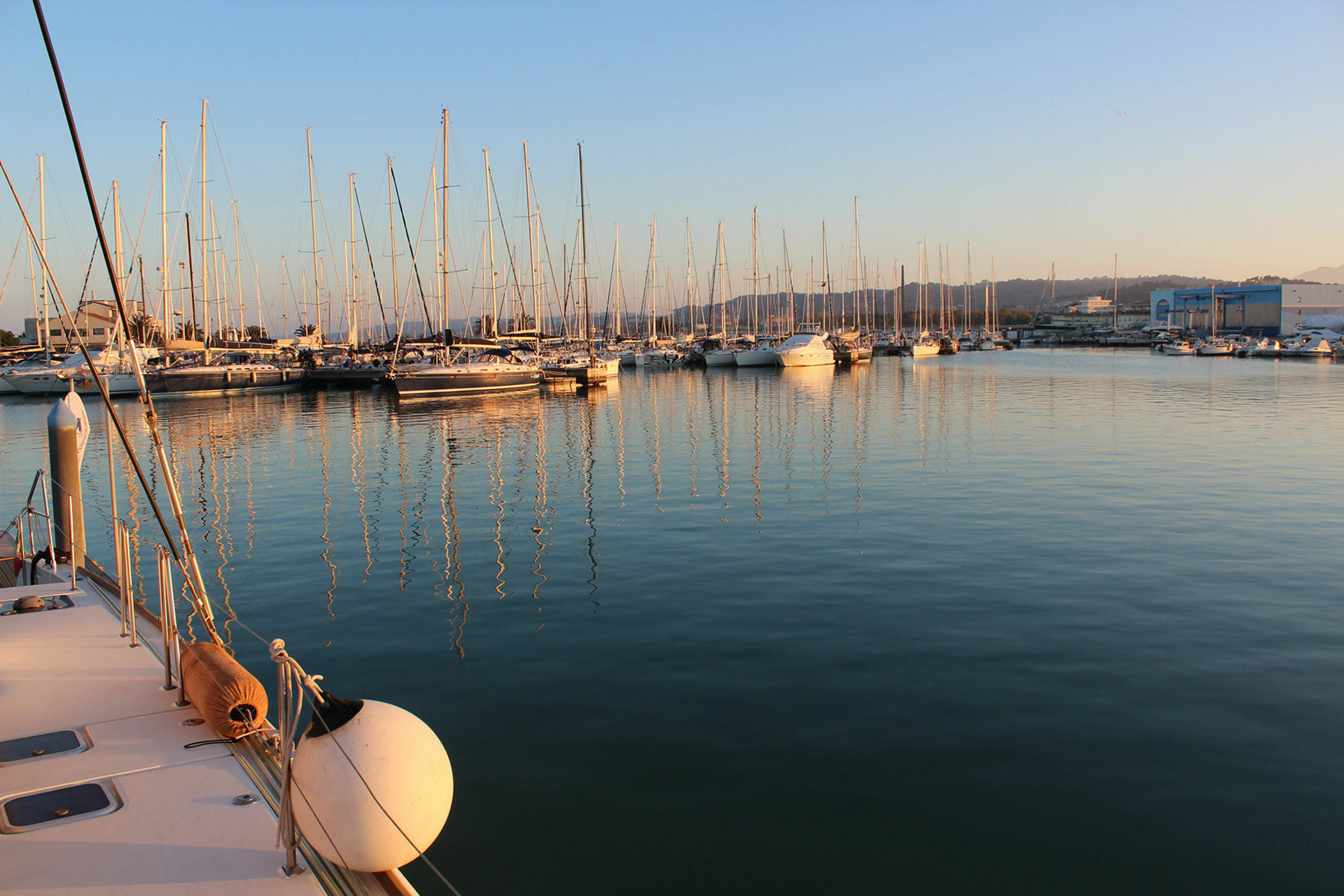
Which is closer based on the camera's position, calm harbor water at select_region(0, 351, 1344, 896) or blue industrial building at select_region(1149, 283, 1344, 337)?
calm harbor water at select_region(0, 351, 1344, 896)

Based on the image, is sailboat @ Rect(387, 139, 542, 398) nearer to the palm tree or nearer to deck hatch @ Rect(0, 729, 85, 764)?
the palm tree

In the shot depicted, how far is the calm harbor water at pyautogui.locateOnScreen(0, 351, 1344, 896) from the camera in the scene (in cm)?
589

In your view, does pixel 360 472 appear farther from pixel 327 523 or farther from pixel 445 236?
pixel 445 236

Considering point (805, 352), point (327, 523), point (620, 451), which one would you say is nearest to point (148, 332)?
point (805, 352)

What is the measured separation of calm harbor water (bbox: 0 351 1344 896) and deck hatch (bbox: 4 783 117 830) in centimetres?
180

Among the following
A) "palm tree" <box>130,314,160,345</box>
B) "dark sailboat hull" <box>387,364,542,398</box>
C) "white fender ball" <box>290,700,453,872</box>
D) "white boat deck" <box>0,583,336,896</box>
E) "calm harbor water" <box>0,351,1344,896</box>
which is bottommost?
"calm harbor water" <box>0,351,1344,896</box>

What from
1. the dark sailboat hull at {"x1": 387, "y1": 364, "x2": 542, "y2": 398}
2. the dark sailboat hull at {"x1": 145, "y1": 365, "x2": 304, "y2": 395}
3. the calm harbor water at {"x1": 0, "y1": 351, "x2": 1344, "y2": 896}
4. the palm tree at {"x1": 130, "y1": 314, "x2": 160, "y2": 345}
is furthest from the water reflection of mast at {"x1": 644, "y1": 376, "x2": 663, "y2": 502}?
the palm tree at {"x1": 130, "y1": 314, "x2": 160, "y2": 345}

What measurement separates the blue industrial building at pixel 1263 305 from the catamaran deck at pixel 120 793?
169 meters

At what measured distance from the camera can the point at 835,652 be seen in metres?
9.36

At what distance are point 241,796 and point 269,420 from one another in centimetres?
3690

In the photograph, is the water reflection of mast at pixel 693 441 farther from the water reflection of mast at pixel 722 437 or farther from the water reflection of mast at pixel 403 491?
the water reflection of mast at pixel 403 491

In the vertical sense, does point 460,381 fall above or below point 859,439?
above

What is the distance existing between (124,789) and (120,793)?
0.15 ft

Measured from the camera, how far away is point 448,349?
5384 centimetres
